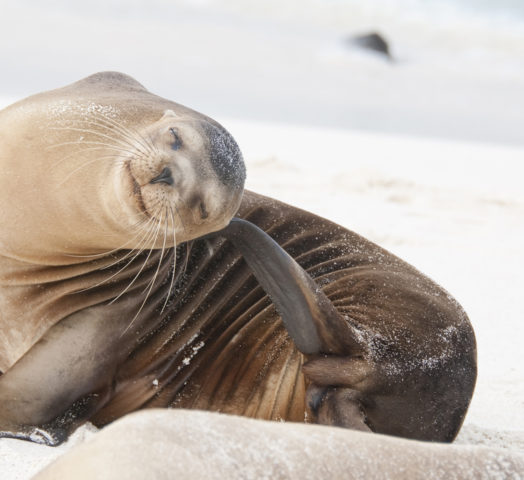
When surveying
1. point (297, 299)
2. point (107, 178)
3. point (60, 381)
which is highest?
point (107, 178)

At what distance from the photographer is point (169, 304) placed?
320cm

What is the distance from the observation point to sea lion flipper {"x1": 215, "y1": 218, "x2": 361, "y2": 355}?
281 cm

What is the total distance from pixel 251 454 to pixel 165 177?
52.9 inches

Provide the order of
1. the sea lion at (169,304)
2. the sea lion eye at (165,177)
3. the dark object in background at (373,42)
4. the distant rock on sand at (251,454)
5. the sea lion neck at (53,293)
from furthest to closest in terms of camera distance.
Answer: the dark object in background at (373,42)
the sea lion neck at (53,293)
the sea lion at (169,304)
the sea lion eye at (165,177)
the distant rock on sand at (251,454)

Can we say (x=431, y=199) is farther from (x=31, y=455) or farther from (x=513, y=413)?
(x=31, y=455)

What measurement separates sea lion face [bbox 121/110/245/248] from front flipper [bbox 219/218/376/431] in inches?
4.9

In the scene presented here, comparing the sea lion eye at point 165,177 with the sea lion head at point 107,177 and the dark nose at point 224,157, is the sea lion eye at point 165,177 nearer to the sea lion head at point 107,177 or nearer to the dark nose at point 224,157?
the sea lion head at point 107,177

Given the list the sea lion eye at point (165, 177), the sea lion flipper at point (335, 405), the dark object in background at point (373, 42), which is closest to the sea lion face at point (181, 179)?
the sea lion eye at point (165, 177)

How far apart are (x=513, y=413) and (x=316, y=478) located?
7.03 ft

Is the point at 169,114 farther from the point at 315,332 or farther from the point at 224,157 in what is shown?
the point at 315,332

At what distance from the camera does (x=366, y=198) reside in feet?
23.0

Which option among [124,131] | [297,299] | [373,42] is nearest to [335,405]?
[297,299]

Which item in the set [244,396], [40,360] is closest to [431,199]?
[244,396]

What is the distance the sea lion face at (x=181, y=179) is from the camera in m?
2.73
